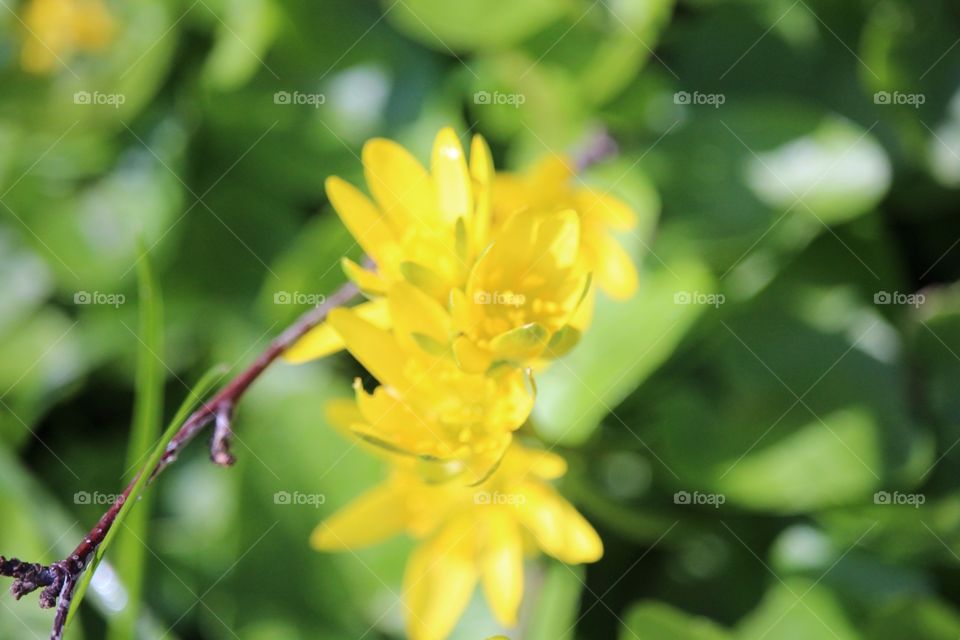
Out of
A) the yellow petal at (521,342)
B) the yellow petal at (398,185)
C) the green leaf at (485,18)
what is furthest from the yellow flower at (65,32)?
the yellow petal at (521,342)

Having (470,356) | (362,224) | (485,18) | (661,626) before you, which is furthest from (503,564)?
(485,18)

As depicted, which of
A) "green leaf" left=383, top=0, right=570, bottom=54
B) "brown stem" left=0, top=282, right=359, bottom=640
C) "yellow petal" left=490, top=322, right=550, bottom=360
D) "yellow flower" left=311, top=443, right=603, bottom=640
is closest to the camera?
"brown stem" left=0, top=282, right=359, bottom=640

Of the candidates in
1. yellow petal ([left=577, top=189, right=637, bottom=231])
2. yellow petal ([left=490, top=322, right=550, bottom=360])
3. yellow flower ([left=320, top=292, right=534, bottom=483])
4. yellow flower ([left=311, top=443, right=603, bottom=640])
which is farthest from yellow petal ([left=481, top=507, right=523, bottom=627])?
yellow petal ([left=577, top=189, right=637, bottom=231])

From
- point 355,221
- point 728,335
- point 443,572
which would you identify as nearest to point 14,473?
point 443,572

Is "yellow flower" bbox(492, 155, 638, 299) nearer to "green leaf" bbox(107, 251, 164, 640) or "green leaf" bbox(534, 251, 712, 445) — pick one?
"green leaf" bbox(534, 251, 712, 445)

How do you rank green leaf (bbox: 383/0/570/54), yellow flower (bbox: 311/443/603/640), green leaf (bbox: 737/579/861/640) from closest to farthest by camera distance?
yellow flower (bbox: 311/443/603/640) < green leaf (bbox: 737/579/861/640) < green leaf (bbox: 383/0/570/54)

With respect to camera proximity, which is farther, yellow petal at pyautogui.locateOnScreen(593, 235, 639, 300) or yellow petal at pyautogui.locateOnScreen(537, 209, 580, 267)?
yellow petal at pyautogui.locateOnScreen(593, 235, 639, 300)

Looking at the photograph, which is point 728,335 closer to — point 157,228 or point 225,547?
point 225,547

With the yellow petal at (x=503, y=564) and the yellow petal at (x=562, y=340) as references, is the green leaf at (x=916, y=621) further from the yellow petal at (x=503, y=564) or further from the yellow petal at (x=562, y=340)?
the yellow petal at (x=562, y=340)
